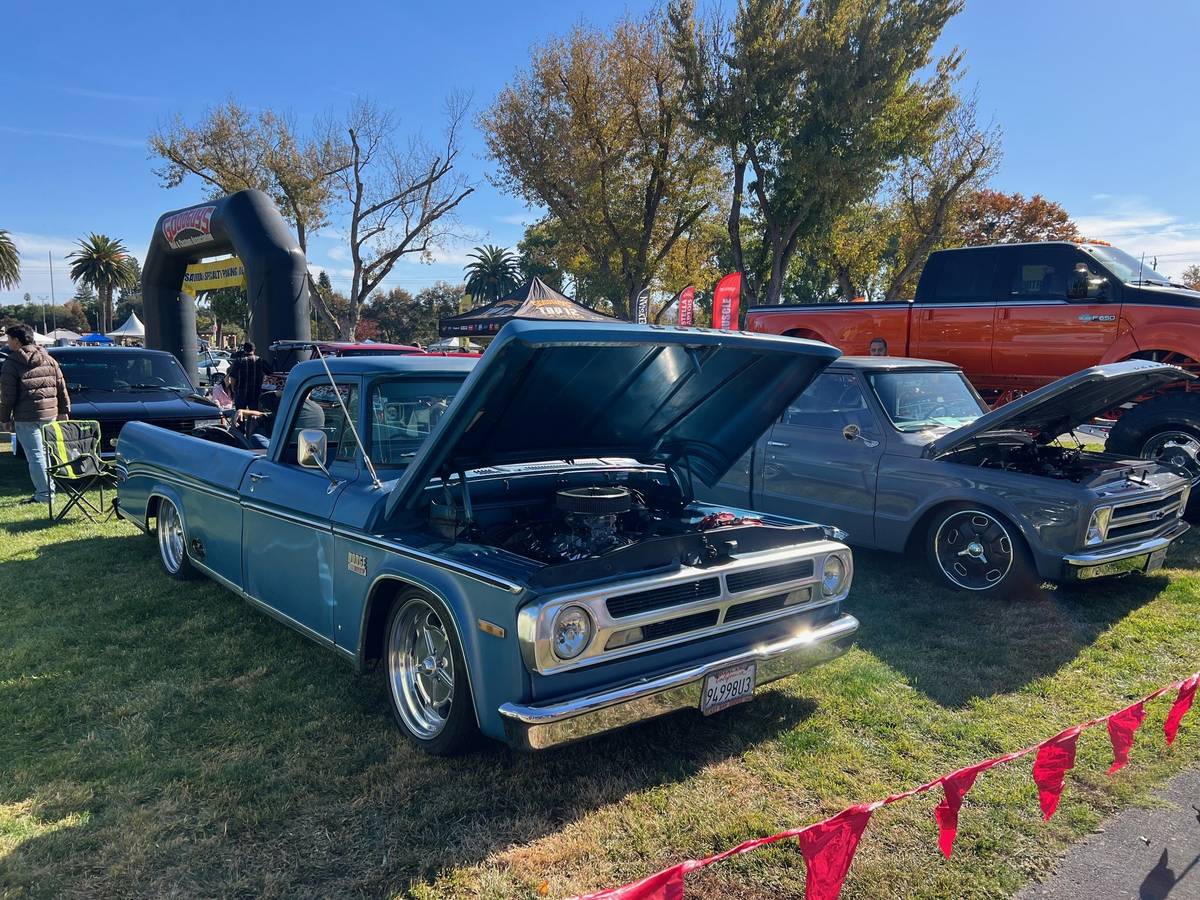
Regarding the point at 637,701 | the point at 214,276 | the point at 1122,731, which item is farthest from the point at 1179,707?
the point at 214,276

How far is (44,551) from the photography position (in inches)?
253

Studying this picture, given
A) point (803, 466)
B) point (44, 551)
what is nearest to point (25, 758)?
point (44, 551)

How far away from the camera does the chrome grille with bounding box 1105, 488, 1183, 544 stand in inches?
203

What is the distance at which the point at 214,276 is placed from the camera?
1484 centimetres

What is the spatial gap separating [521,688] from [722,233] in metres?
25.0

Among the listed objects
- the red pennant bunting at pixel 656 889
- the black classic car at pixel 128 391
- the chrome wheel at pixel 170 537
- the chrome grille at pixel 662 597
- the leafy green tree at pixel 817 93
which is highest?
the leafy green tree at pixel 817 93

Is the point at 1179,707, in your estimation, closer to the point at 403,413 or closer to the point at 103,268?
the point at 403,413

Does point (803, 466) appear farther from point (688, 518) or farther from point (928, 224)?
point (928, 224)

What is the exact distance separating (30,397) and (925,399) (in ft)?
28.6

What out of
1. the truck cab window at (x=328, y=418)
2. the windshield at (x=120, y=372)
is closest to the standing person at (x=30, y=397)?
the windshield at (x=120, y=372)

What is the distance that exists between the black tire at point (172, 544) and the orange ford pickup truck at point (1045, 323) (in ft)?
26.7

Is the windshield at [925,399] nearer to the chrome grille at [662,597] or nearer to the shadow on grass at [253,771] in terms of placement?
the shadow on grass at [253,771]

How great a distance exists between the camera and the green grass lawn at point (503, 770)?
2.64 m

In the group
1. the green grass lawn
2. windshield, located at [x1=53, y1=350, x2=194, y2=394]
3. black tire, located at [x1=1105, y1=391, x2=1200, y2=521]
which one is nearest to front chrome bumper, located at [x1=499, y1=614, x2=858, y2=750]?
the green grass lawn
